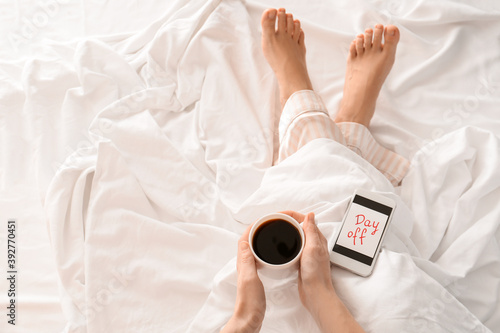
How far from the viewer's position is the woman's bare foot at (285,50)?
1.06m

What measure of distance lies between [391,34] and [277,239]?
65 centimetres

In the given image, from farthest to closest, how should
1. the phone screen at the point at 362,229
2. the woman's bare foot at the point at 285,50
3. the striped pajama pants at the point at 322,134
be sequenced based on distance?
the woman's bare foot at the point at 285,50, the striped pajama pants at the point at 322,134, the phone screen at the point at 362,229

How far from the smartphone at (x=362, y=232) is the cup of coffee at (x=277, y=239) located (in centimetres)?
12

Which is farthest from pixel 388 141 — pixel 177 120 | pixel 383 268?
pixel 177 120

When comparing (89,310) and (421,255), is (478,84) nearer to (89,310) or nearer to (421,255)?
(421,255)

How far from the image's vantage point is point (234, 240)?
0.89 m

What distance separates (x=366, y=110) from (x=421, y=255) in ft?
1.15

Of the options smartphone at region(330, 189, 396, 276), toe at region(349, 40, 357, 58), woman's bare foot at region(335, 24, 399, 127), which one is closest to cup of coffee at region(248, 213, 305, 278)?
smartphone at region(330, 189, 396, 276)

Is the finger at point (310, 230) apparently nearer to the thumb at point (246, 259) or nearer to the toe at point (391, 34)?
the thumb at point (246, 259)

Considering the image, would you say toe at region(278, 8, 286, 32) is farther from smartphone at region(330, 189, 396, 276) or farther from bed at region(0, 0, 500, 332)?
smartphone at region(330, 189, 396, 276)

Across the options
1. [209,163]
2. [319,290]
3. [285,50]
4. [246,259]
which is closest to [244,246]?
[246,259]

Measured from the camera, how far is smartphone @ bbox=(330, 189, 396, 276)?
78 cm

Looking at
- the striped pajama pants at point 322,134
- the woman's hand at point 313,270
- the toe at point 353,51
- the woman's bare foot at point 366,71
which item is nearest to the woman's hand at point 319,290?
the woman's hand at point 313,270

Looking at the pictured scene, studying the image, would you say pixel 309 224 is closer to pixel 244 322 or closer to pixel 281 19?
pixel 244 322
